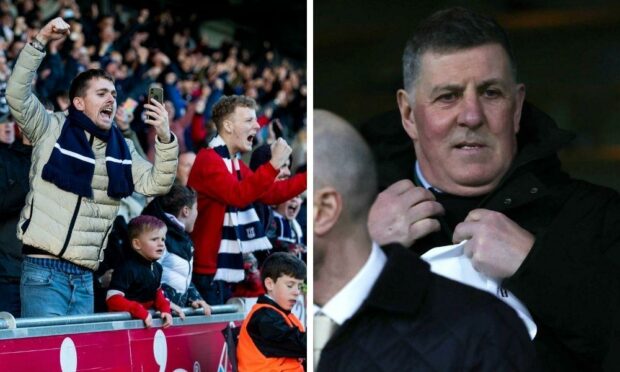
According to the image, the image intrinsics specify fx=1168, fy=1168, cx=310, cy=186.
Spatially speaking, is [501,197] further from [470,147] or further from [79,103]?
[79,103]

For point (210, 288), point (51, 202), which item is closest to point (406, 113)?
point (51, 202)

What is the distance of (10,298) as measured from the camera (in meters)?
5.21

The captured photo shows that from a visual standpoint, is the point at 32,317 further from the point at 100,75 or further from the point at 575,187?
the point at 575,187

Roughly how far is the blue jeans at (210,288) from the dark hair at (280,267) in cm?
20

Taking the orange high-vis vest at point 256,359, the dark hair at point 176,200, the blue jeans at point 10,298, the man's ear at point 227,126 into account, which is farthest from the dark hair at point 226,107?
the blue jeans at point 10,298

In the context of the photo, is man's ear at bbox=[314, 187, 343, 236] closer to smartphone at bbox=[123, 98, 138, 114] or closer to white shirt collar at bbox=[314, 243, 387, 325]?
white shirt collar at bbox=[314, 243, 387, 325]

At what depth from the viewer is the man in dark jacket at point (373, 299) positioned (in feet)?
10.1

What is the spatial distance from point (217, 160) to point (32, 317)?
120 cm

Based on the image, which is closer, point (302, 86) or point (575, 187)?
point (575, 187)

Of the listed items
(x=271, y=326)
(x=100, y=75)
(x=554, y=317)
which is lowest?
(x=271, y=326)

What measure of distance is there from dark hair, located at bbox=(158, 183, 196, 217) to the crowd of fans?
0.22 metres

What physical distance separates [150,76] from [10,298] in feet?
9.74

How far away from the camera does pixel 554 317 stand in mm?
3068

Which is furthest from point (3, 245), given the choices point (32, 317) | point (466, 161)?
point (466, 161)
